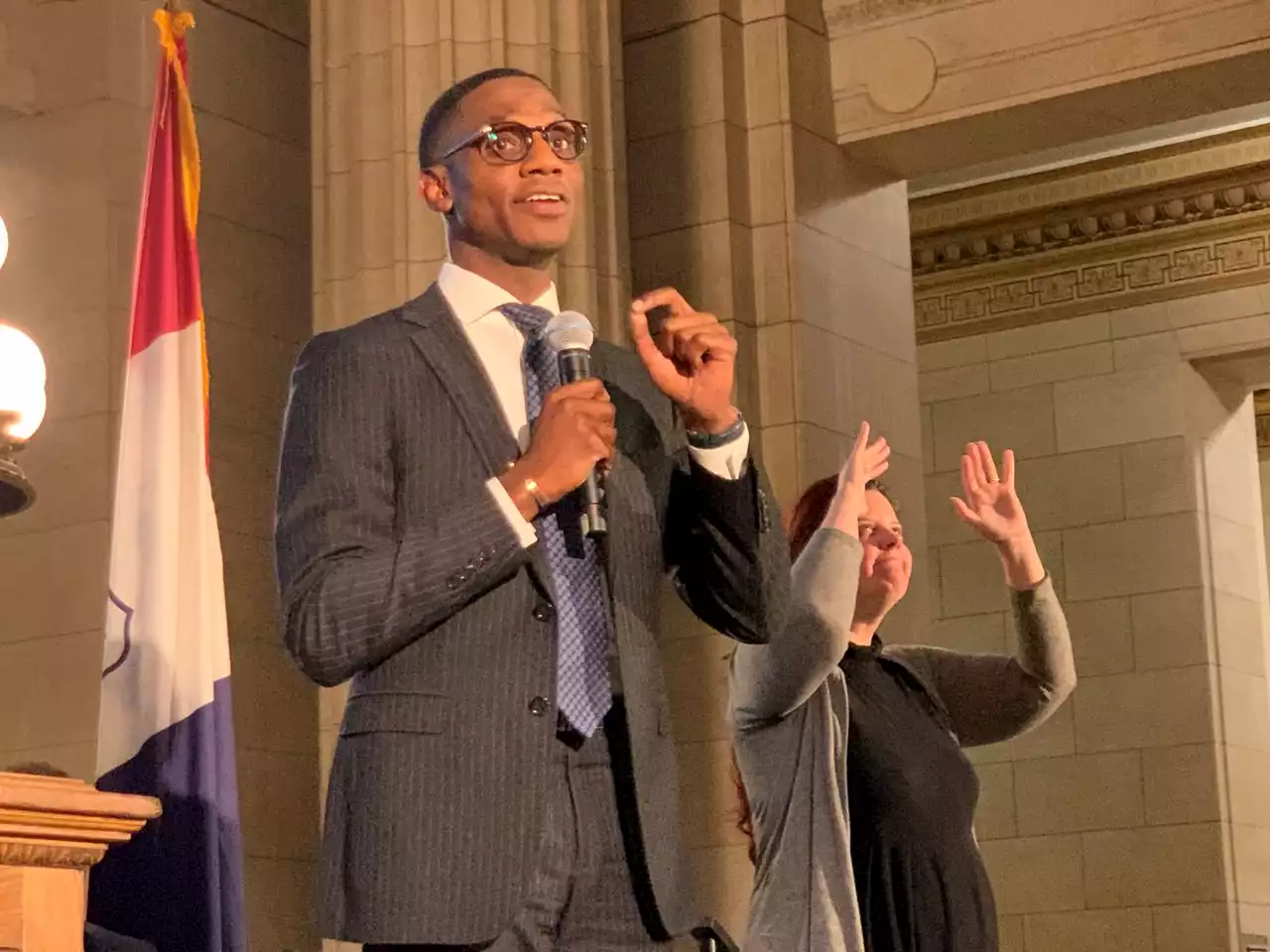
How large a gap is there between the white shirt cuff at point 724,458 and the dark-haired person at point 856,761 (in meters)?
1.14

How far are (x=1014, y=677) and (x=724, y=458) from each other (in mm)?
1951

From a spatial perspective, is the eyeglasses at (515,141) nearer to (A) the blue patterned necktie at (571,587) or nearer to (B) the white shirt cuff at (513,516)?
(A) the blue patterned necktie at (571,587)

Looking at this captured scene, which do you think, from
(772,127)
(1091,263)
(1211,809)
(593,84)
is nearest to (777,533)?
(593,84)

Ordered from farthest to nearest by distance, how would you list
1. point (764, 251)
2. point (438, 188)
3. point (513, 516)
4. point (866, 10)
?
point (866, 10), point (764, 251), point (438, 188), point (513, 516)

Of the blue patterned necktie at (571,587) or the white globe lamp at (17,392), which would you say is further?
the white globe lamp at (17,392)

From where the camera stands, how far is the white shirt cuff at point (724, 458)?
250cm

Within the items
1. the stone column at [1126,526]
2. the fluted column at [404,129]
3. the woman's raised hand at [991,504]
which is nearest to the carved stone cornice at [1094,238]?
the stone column at [1126,526]

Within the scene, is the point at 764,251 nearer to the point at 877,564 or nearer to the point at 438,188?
the point at 877,564

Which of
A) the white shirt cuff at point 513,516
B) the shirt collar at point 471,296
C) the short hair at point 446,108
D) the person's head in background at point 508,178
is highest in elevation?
the short hair at point 446,108

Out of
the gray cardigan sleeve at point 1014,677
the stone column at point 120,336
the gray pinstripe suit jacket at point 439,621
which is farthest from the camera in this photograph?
the stone column at point 120,336

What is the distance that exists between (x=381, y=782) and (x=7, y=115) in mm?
5129

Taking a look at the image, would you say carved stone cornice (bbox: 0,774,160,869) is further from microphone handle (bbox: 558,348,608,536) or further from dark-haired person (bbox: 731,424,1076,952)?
dark-haired person (bbox: 731,424,1076,952)

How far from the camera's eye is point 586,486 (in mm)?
2338

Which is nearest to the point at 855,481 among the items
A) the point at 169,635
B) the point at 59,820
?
the point at 169,635
